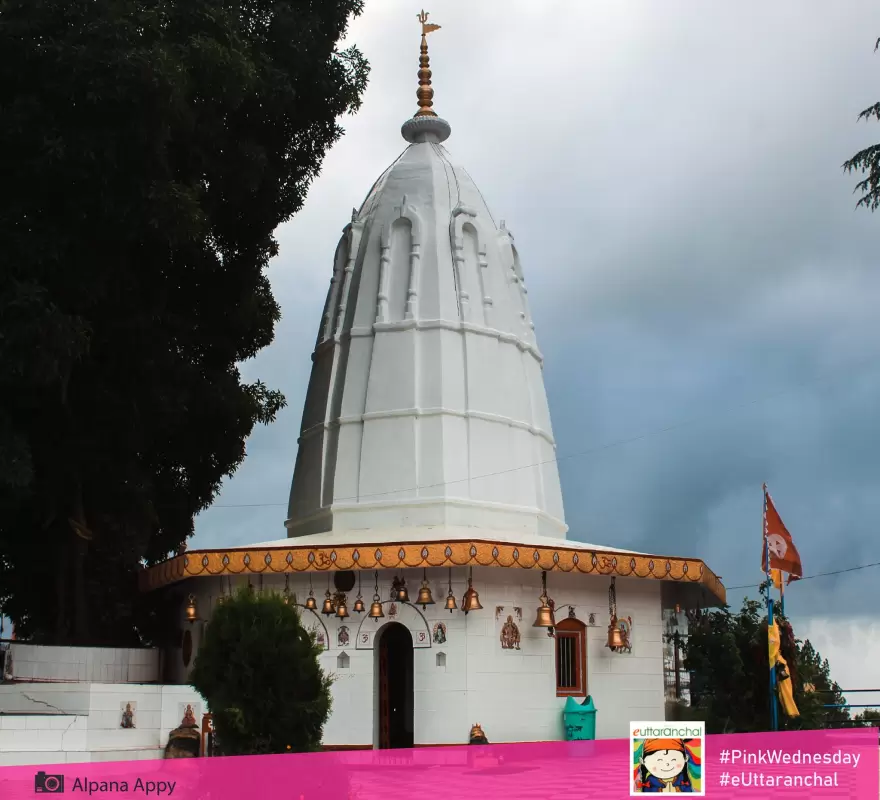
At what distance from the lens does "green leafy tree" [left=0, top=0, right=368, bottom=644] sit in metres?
16.6

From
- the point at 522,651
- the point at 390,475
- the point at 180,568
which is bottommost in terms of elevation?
the point at 522,651

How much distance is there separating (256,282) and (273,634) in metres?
11.8

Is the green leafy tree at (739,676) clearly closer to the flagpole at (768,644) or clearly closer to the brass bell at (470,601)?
the flagpole at (768,644)

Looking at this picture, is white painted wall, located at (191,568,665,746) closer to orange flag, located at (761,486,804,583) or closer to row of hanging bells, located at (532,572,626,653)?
row of hanging bells, located at (532,572,626,653)

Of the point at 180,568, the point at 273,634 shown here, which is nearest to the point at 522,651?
the point at 180,568

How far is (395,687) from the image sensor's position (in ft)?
62.4

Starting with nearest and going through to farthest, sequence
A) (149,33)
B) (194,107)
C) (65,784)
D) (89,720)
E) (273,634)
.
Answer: (273,634)
(65,784)
(89,720)
(149,33)
(194,107)

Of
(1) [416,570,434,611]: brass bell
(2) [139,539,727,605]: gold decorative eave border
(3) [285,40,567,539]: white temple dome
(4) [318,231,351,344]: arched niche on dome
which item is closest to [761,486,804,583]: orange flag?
(2) [139,539,727,605]: gold decorative eave border

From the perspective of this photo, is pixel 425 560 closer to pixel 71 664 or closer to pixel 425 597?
pixel 425 597

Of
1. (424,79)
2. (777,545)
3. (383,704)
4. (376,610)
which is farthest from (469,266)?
(383,704)

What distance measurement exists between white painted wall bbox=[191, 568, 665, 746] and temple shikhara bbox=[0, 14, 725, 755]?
0.03 meters

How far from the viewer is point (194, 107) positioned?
61.2 feet

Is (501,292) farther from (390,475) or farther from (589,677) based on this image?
(589,677)

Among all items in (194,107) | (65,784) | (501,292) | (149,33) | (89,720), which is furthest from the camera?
(501,292)
